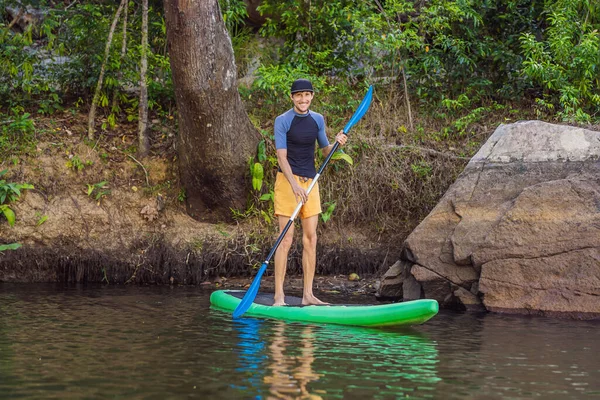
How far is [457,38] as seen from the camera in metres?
12.4

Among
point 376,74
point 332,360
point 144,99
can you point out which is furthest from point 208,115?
point 332,360

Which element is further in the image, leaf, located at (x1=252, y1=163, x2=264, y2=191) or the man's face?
leaf, located at (x1=252, y1=163, x2=264, y2=191)

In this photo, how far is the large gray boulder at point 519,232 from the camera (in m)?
Result: 8.04

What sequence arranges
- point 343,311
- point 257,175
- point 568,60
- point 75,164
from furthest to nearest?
point 568,60 < point 75,164 < point 257,175 < point 343,311

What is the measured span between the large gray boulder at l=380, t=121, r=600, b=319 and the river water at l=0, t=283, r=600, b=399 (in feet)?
1.37

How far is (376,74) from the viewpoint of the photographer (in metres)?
12.6

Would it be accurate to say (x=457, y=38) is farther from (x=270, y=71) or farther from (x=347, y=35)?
(x=270, y=71)

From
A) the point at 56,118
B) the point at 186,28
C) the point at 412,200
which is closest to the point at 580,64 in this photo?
the point at 412,200

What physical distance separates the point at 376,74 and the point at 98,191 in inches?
178

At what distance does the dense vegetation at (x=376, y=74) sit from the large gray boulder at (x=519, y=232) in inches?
70.6

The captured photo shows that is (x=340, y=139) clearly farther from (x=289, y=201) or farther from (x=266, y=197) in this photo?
(x=266, y=197)

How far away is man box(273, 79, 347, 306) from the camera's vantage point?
25.7ft

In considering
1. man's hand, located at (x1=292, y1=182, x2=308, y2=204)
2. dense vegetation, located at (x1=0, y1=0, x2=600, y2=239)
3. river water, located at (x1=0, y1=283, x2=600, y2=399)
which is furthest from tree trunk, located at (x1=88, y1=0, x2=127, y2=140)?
man's hand, located at (x1=292, y1=182, x2=308, y2=204)

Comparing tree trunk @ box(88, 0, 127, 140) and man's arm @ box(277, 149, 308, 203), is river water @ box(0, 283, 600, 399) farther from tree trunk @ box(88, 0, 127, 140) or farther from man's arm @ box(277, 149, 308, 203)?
tree trunk @ box(88, 0, 127, 140)
